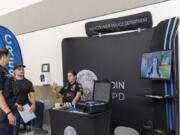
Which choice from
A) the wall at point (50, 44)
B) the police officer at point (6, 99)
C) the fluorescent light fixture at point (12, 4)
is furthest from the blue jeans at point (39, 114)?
the fluorescent light fixture at point (12, 4)

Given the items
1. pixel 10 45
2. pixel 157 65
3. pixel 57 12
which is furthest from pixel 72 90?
pixel 10 45

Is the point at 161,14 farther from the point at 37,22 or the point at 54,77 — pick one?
the point at 37,22

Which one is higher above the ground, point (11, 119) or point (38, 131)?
point (11, 119)

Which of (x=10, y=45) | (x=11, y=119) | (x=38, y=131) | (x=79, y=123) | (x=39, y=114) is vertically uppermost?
(x=10, y=45)

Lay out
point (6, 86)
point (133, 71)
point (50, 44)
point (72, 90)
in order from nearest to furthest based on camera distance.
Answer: point (6, 86), point (133, 71), point (72, 90), point (50, 44)

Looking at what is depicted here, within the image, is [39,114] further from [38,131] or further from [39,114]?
[38,131]

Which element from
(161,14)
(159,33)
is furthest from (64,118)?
(161,14)

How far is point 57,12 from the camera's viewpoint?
177 inches

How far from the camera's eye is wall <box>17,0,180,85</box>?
12.2ft

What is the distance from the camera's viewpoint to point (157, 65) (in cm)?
247

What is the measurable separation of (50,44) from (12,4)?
1.81m

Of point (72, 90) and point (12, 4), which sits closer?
point (72, 90)

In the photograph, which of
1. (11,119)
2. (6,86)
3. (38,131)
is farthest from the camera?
(38,131)

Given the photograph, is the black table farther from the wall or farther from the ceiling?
the ceiling
